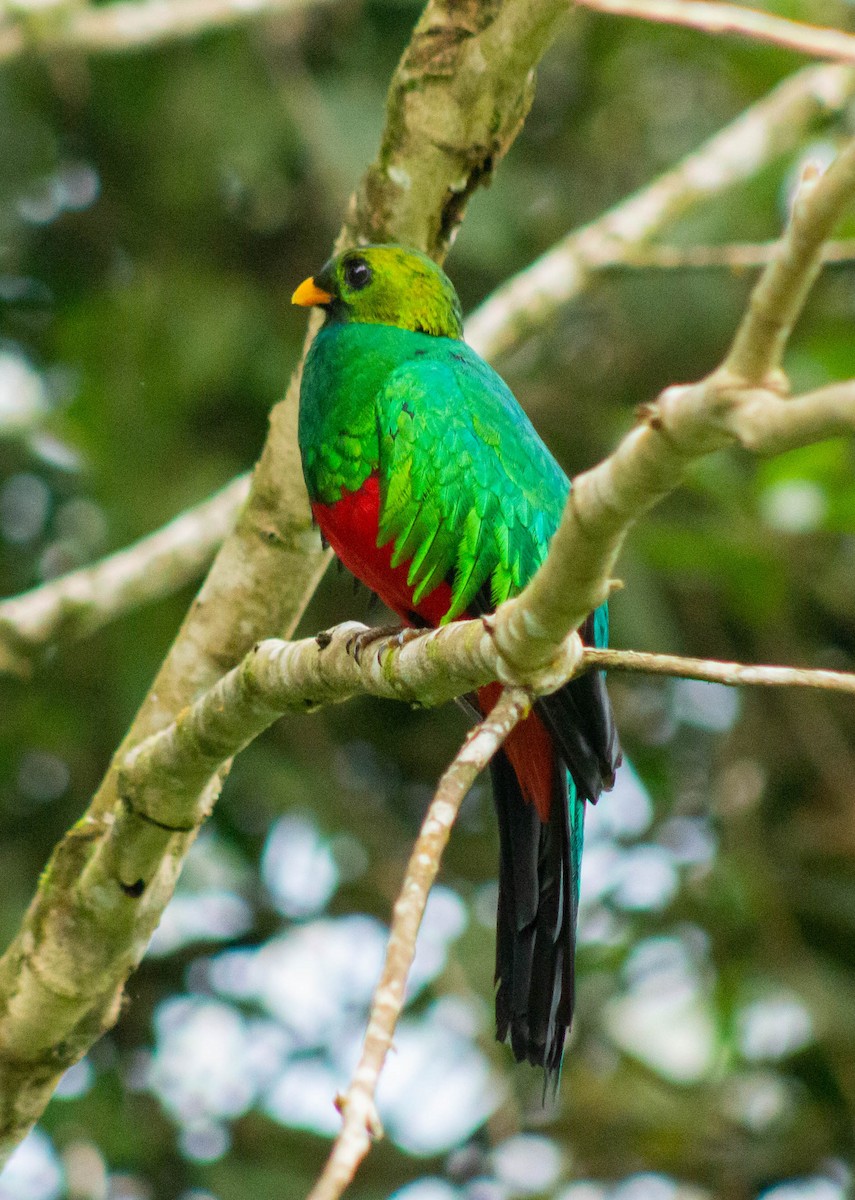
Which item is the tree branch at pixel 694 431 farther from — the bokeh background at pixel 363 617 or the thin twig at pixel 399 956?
the bokeh background at pixel 363 617

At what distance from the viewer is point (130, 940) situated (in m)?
2.75

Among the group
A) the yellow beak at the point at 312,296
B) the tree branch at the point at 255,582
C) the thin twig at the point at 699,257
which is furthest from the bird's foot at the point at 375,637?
the thin twig at the point at 699,257

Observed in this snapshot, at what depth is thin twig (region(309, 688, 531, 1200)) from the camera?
1254mm

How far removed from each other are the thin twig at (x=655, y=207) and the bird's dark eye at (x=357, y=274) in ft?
2.56

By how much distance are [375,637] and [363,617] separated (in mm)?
2431

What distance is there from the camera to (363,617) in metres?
4.99

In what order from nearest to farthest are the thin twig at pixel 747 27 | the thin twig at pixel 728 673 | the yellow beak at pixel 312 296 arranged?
the thin twig at pixel 747 27 → the thin twig at pixel 728 673 → the yellow beak at pixel 312 296

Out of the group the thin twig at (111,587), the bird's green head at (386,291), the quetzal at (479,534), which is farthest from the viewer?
the thin twig at (111,587)

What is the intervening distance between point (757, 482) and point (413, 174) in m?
2.31

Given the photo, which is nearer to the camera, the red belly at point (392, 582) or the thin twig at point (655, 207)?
the red belly at point (392, 582)

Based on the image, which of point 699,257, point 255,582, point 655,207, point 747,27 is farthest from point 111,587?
point 747,27

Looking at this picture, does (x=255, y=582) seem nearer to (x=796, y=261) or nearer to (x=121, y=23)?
(x=796, y=261)

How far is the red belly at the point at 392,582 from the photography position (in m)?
2.85

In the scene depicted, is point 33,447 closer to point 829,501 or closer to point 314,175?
point 314,175
